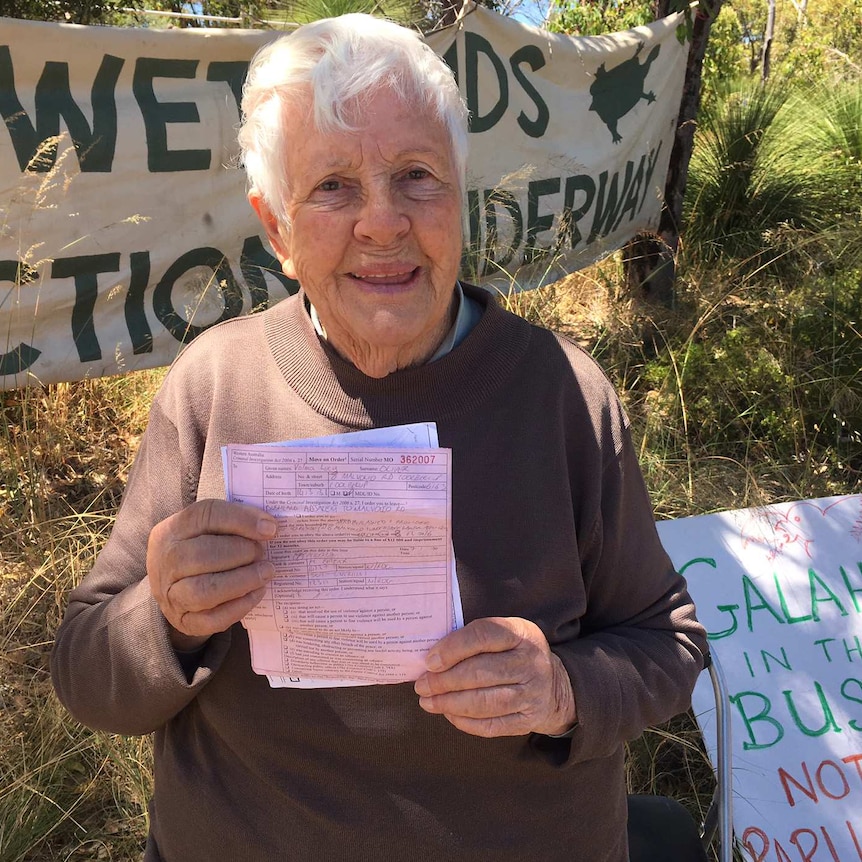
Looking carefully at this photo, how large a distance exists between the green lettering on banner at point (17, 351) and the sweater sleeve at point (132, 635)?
160 cm

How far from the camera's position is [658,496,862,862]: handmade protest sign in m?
2.08

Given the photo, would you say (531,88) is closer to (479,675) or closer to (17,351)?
(17,351)

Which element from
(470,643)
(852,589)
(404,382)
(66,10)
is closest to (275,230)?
(404,382)

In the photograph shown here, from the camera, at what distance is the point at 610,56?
14.3 feet

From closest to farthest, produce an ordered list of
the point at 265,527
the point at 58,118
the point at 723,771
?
1. the point at 265,527
2. the point at 723,771
3. the point at 58,118

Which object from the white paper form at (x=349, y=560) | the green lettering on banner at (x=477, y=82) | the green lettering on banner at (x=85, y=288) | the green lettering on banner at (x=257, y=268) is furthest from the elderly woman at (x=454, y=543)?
the green lettering on banner at (x=477, y=82)

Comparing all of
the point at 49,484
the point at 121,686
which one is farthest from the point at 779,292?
the point at 121,686

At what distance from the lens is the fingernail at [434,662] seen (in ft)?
3.62

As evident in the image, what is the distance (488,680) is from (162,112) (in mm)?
2600

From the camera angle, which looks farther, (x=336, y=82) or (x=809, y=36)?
(x=809, y=36)

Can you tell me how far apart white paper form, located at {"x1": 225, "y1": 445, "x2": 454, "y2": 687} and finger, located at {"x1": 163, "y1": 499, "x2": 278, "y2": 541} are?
27mm

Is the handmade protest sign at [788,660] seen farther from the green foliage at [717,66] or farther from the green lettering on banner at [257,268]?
the green foliage at [717,66]

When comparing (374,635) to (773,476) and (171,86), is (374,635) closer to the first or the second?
(171,86)

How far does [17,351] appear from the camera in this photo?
109 inches
